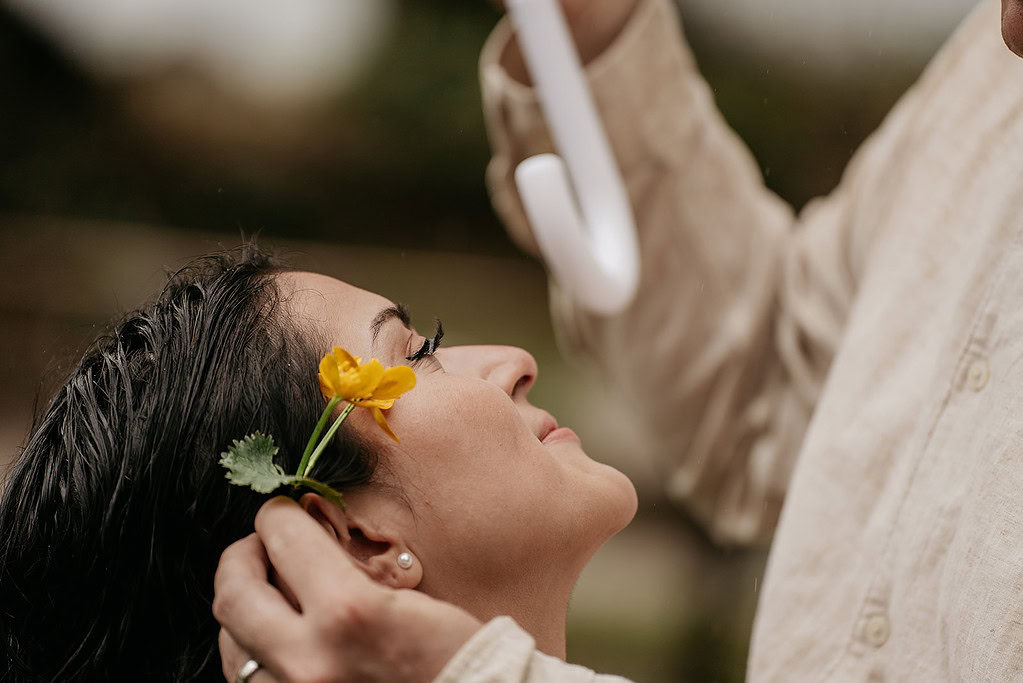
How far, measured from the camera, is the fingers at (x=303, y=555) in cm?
46

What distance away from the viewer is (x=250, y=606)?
1.52ft

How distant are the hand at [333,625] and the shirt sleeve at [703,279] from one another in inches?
23.5

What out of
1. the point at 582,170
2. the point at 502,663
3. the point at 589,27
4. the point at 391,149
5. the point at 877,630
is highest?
the point at 391,149

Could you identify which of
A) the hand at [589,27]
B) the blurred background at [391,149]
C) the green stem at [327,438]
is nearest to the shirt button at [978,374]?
the green stem at [327,438]

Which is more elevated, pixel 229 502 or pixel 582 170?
pixel 582 170

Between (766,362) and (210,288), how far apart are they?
595 millimetres

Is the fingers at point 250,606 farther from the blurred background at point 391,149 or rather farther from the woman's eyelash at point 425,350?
the blurred background at point 391,149

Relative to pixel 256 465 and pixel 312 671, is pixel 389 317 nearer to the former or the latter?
pixel 256 465

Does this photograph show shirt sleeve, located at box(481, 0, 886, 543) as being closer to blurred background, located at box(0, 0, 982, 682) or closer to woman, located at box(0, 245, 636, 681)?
woman, located at box(0, 245, 636, 681)

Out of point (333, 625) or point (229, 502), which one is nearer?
point (333, 625)

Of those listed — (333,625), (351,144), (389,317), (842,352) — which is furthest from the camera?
(351,144)

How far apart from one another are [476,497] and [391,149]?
4.31 ft

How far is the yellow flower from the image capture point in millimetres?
521

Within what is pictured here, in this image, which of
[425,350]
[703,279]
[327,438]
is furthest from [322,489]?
[703,279]
